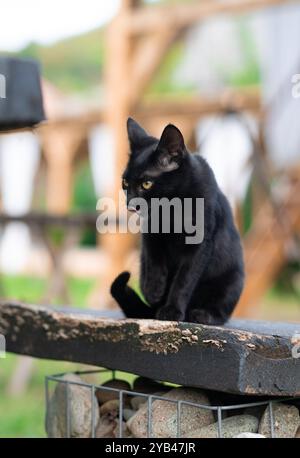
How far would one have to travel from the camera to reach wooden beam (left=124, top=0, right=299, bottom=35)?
435 cm

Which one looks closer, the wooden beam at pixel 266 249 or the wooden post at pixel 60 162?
the wooden beam at pixel 266 249

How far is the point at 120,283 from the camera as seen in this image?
6.73ft

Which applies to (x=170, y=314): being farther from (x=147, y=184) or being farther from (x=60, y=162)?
(x=60, y=162)

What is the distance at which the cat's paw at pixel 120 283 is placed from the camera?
6.72 feet

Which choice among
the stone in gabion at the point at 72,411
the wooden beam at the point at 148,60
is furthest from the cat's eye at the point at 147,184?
the wooden beam at the point at 148,60

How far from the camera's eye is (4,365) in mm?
5551

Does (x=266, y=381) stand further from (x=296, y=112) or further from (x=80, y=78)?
(x=80, y=78)

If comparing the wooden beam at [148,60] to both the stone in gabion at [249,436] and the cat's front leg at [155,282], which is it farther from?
the stone in gabion at [249,436]

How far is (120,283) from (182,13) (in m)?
2.88

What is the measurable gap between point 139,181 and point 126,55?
3079 millimetres

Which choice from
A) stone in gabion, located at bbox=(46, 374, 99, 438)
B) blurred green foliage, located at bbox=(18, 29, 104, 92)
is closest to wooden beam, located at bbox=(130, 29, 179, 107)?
stone in gabion, located at bbox=(46, 374, 99, 438)

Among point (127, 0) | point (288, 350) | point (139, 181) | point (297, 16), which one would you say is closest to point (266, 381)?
point (288, 350)

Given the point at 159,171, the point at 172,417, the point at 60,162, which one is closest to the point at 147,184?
the point at 159,171

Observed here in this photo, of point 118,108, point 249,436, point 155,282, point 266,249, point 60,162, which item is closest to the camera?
point 249,436
